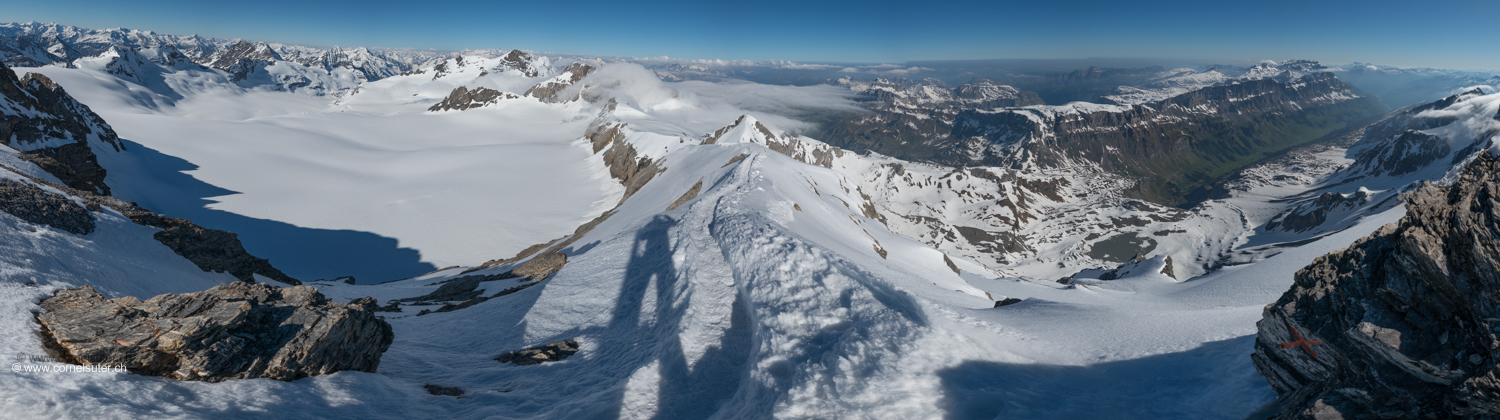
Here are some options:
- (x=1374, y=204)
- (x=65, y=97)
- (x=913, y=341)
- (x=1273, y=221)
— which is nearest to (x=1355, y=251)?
(x=913, y=341)

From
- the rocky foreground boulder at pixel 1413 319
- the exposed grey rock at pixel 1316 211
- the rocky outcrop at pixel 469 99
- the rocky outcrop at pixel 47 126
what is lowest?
the exposed grey rock at pixel 1316 211

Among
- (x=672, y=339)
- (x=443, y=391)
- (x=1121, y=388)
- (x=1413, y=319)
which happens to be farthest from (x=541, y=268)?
(x=1413, y=319)

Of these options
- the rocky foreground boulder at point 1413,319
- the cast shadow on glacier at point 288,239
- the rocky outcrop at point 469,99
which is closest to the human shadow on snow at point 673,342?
the rocky foreground boulder at point 1413,319

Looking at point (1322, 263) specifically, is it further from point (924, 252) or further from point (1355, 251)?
point (924, 252)

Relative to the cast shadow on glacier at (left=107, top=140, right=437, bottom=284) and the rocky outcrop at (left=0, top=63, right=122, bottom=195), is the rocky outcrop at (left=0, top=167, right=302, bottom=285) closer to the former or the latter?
the rocky outcrop at (left=0, top=63, right=122, bottom=195)

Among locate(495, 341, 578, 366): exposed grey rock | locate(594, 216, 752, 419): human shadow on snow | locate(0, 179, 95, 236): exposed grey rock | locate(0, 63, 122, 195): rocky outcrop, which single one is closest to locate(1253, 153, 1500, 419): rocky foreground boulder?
locate(594, 216, 752, 419): human shadow on snow

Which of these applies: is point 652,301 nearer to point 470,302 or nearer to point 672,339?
point 672,339

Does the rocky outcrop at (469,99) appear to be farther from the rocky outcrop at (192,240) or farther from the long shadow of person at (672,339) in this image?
the long shadow of person at (672,339)
